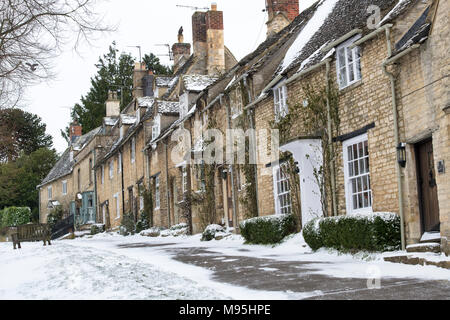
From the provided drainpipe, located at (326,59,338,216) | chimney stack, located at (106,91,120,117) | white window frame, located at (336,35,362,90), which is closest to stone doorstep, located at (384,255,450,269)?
drainpipe, located at (326,59,338,216)

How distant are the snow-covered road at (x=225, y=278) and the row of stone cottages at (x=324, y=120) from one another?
1.90 meters

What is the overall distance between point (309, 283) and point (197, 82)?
20.9m

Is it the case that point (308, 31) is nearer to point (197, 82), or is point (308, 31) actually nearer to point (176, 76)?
point (197, 82)

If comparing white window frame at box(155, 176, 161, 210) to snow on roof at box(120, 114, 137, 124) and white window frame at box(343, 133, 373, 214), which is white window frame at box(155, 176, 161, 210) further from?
white window frame at box(343, 133, 373, 214)

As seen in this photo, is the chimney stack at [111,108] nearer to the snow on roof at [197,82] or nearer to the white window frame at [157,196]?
the white window frame at [157,196]

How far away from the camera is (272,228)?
16.0 meters

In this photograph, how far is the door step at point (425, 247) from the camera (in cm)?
1035

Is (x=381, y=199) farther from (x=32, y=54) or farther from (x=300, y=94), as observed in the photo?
(x=32, y=54)

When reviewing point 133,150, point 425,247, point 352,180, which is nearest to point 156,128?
point 133,150

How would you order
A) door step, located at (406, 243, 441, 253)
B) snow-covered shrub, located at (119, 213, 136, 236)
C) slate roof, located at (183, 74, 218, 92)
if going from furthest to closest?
snow-covered shrub, located at (119, 213, 136, 236), slate roof, located at (183, 74, 218, 92), door step, located at (406, 243, 441, 253)

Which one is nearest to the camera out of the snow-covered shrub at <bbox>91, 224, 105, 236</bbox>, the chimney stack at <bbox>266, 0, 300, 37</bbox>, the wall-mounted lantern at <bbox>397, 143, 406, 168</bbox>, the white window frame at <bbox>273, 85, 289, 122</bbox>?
the wall-mounted lantern at <bbox>397, 143, 406, 168</bbox>

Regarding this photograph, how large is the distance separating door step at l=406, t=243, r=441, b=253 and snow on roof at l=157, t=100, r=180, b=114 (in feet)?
72.3

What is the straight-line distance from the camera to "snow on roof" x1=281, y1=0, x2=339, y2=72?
18.3 meters
